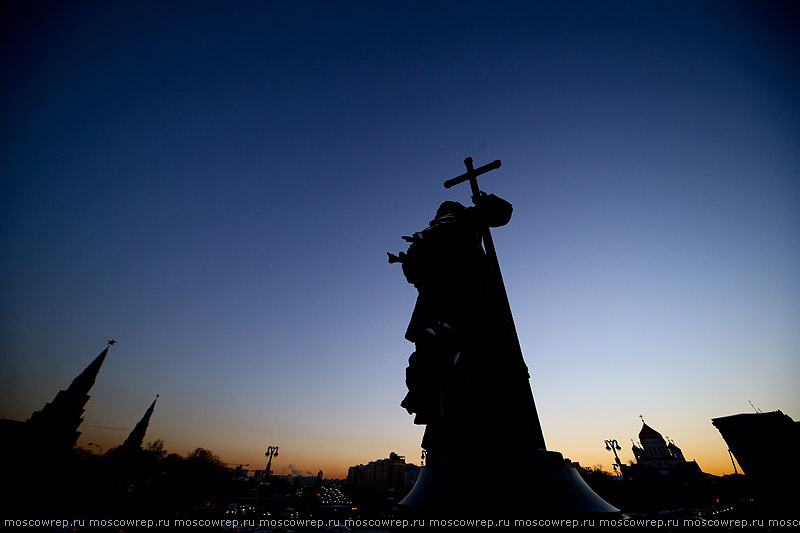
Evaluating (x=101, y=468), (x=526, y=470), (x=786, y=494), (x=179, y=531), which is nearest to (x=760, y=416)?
(x=786, y=494)

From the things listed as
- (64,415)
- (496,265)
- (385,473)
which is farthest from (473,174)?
(385,473)

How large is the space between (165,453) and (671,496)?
4723 inches

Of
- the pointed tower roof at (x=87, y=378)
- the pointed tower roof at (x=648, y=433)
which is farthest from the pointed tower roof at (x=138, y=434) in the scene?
the pointed tower roof at (x=648, y=433)

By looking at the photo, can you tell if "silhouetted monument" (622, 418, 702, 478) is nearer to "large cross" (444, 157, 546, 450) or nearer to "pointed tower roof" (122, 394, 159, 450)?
"large cross" (444, 157, 546, 450)

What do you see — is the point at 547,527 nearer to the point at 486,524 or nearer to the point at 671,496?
the point at 486,524

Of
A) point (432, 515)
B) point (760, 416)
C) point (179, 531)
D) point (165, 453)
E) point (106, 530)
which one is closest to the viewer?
point (432, 515)

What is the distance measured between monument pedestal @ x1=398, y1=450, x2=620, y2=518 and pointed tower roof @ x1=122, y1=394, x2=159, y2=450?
88519 millimetres

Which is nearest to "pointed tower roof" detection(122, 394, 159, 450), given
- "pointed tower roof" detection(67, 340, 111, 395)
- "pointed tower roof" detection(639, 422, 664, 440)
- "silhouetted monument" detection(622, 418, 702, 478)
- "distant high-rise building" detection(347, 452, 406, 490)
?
"pointed tower roof" detection(67, 340, 111, 395)

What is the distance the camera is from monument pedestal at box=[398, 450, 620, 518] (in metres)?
1.79

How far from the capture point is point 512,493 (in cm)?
188

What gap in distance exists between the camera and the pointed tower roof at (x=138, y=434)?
199 ft

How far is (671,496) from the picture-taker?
127 feet

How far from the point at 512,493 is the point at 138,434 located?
91.7m

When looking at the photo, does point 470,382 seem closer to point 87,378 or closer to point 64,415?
point 64,415
